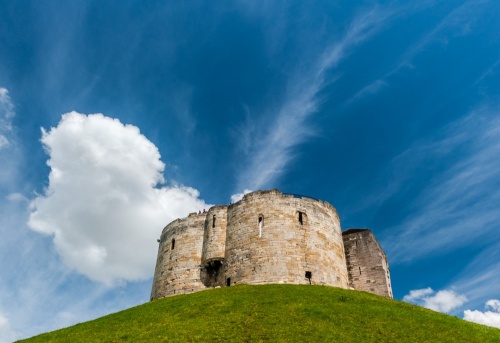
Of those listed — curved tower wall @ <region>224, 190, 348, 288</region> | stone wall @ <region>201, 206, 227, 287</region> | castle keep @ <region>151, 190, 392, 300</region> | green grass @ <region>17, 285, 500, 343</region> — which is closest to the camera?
green grass @ <region>17, 285, 500, 343</region>

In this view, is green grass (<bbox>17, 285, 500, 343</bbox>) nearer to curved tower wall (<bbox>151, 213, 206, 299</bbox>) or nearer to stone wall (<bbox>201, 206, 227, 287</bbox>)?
stone wall (<bbox>201, 206, 227, 287</bbox>)

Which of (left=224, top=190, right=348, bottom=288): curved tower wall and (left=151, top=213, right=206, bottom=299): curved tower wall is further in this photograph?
(left=151, top=213, right=206, bottom=299): curved tower wall

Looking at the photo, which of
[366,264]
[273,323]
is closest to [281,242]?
[366,264]

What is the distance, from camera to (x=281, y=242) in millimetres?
33406

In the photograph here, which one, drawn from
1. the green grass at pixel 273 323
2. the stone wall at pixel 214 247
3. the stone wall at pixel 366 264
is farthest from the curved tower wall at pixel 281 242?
the green grass at pixel 273 323

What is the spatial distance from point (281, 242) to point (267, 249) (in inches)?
51.4

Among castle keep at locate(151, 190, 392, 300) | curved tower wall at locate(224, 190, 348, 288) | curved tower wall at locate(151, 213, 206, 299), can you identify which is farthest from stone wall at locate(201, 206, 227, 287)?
curved tower wall at locate(151, 213, 206, 299)

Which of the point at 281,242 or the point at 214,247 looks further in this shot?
the point at 214,247

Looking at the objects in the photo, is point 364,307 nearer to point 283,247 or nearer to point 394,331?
point 394,331

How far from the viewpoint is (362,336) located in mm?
18109

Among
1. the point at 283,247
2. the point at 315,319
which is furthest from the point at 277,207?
the point at 315,319

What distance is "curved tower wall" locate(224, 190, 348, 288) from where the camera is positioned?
1278 inches

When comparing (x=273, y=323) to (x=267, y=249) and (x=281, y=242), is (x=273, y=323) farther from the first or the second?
(x=281, y=242)

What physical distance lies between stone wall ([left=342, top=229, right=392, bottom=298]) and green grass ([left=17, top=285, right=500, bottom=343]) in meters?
14.2
